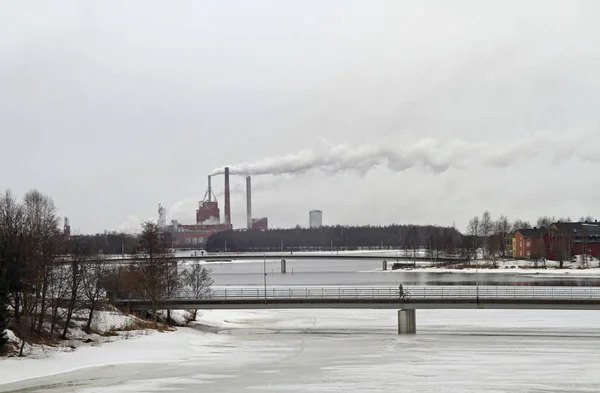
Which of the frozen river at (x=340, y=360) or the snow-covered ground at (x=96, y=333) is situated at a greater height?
the snow-covered ground at (x=96, y=333)

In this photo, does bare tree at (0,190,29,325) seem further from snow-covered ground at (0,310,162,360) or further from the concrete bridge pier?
the concrete bridge pier

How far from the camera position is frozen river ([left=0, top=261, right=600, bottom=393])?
111 ft

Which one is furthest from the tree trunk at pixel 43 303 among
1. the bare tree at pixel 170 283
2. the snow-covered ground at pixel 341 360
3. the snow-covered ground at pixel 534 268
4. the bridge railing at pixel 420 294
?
the snow-covered ground at pixel 534 268

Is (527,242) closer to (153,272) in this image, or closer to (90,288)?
(153,272)

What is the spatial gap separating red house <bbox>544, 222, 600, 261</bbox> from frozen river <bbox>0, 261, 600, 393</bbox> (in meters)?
92.7

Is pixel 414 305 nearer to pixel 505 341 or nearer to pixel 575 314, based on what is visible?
pixel 505 341

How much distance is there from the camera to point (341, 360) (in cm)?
Answer: 4194

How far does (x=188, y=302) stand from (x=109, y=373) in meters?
24.8

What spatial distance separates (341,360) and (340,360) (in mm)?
52

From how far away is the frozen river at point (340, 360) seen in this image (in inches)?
1331

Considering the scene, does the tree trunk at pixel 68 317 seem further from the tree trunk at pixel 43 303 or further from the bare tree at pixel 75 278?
the tree trunk at pixel 43 303

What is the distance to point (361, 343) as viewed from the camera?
1972 inches

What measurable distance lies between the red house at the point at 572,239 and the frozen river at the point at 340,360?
92739mm

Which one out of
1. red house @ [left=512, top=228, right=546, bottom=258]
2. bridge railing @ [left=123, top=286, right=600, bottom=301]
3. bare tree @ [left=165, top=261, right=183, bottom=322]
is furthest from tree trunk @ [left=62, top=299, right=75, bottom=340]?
red house @ [left=512, top=228, right=546, bottom=258]
